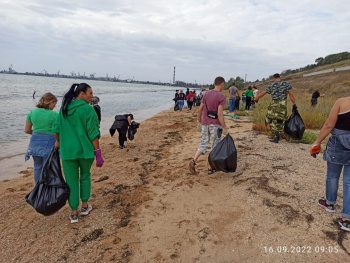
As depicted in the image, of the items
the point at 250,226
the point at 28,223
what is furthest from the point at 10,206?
the point at 250,226

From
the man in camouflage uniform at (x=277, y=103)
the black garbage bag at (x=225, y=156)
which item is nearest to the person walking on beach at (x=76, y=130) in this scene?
the black garbage bag at (x=225, y=156)

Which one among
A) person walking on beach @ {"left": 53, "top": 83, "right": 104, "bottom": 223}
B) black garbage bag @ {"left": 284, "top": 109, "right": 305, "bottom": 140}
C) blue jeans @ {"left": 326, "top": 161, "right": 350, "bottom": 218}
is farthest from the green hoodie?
black garbage bag @ {"left": 284, "top": 109, "right": 305, "bottom": 140}

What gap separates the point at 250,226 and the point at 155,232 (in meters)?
1.14

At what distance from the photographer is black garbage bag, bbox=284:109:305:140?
643 centimetres

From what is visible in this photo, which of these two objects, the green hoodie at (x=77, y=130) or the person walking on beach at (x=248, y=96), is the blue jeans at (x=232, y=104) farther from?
the green hoodie at (x=77, y=130)

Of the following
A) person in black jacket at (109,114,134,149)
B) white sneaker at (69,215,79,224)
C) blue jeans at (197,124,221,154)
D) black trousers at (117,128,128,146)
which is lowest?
white sneaker at (69,215,79,224)

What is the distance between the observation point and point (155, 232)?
133 inches

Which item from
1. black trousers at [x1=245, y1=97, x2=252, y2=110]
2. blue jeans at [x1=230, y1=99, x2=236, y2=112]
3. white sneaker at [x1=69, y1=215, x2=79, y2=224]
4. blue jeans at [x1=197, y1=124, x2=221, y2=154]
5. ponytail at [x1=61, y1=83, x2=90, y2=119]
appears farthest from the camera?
black trousers at [x1=245, y1=97, x2=252, y2=110]

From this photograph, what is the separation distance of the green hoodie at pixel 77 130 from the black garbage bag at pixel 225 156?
2050mm

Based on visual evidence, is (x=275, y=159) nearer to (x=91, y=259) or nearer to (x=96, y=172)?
(x=96, y=172)

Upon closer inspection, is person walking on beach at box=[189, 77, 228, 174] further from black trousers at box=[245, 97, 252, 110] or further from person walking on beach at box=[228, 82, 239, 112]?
black trousers at box=[245, 97, 252, 110]

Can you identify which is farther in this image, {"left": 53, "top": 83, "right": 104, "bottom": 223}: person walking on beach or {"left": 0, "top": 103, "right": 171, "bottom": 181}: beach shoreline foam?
{"left": 0, "top": 103, "right": 171, "bottom": 181}: beach shoreline foam

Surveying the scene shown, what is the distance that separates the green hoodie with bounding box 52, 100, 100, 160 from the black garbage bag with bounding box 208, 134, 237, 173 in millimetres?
2050

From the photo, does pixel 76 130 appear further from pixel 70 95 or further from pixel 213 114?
pixel 213 114
